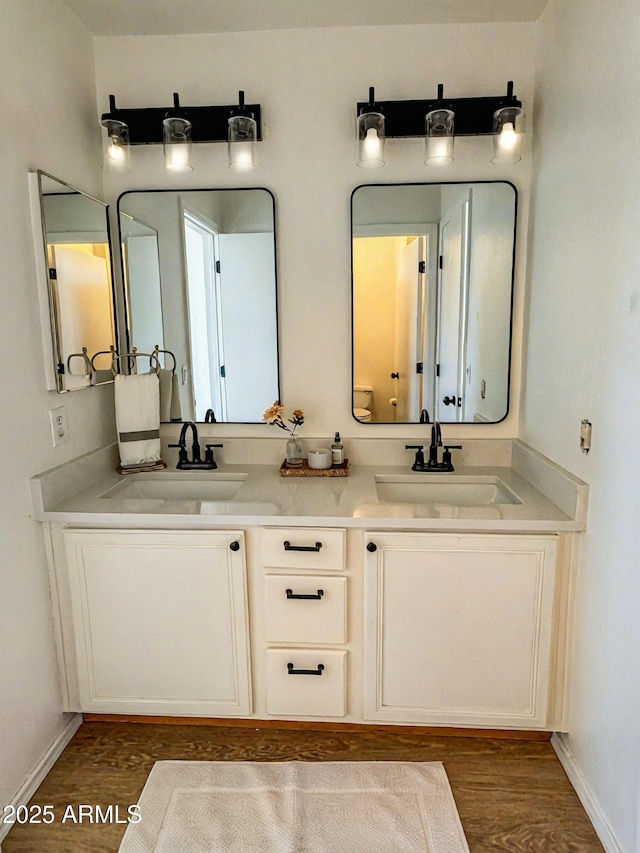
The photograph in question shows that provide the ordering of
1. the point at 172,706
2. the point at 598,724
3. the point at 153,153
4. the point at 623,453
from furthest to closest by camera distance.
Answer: the point at 153,153, the point at 172,706, the point at 598,724, the point at 623,453

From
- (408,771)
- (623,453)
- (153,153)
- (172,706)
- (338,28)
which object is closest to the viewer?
(623,453)

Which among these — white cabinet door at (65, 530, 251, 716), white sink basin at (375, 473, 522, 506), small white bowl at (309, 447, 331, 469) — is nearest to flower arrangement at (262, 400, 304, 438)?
small white bowl at (309, 447, 331, 469)

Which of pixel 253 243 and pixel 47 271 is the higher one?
pixel 253 243

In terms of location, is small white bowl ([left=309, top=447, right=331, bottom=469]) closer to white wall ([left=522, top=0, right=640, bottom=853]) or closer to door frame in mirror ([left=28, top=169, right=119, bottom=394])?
white wall ([left=522, top=0, right=640, bottom=853])

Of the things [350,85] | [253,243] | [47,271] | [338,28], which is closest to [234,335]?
[253,243]

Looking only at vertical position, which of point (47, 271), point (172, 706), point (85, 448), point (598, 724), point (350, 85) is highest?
point (350, 85)

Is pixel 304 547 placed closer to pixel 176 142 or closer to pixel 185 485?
pixel 185 485

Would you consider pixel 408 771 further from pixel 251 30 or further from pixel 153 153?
pixel 251 30

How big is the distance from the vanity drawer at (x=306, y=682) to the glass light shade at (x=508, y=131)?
183 centimetres

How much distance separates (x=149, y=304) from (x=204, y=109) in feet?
2.55

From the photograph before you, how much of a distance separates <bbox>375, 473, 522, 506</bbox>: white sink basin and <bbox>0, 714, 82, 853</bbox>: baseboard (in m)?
1.37

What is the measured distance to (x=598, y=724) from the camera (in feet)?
4.97

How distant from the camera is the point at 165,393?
2.30 m

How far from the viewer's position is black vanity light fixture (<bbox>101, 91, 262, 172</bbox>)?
198 centimetres
